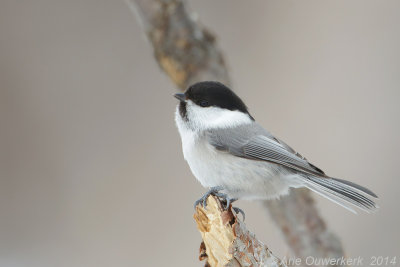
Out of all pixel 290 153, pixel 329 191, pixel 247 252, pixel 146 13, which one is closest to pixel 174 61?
pixel 146 13

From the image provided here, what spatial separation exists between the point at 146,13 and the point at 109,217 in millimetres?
1991

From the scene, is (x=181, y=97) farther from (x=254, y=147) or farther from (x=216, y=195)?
(x=216, y=195)

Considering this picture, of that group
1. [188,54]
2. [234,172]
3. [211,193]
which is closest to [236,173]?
[234,172]

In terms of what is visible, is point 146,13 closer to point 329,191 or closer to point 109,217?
point 329,191

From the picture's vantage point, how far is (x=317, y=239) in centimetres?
243

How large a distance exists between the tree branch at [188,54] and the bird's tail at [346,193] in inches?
23.2

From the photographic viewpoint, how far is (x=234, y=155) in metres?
2.06

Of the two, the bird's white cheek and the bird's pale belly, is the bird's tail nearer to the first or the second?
the bird's pale belly

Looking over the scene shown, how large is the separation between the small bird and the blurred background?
163cm

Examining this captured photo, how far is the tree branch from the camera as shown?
254 cm

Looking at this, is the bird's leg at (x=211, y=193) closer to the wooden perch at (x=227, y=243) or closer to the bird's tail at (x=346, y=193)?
the wooden perch at (x=227, y=243)

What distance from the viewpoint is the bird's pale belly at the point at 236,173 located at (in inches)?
78.5

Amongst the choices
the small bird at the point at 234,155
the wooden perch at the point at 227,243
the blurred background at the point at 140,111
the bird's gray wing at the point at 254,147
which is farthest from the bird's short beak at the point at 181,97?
the blurred background at the point at 140,111

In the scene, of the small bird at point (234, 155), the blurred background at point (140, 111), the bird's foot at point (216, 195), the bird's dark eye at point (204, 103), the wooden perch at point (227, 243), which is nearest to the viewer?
the wooden perch at point (227, 243)
